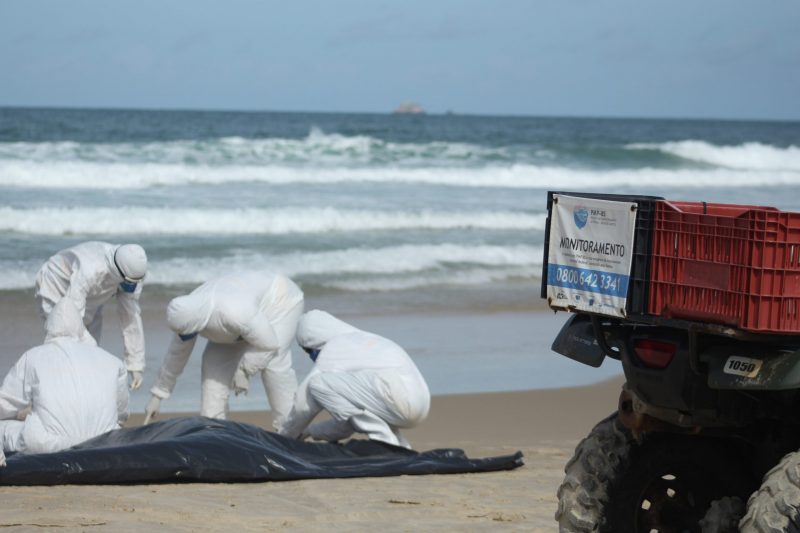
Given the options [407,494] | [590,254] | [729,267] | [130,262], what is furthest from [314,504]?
[729,267]

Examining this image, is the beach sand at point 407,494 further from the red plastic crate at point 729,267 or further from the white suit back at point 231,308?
the red plastic crate at point 729,267

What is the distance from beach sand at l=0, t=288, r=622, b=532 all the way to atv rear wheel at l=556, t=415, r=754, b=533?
48.0 inches

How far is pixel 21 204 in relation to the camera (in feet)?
65.3

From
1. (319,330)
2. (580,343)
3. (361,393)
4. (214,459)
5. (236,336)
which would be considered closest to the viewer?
(580,343)

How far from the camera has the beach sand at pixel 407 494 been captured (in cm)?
534

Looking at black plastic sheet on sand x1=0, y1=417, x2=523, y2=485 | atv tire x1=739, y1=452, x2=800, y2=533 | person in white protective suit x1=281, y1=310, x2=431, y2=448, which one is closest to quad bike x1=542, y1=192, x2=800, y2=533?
atv tire x1=739, y1=452, x2=800, y2=533

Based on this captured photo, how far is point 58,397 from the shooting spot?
639 centimetres

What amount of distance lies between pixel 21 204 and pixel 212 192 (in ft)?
15.5

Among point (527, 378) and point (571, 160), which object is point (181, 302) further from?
point (571, 160)

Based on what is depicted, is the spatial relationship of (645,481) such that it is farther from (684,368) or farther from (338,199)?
(338,199)

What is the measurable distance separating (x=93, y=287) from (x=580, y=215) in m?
4.82

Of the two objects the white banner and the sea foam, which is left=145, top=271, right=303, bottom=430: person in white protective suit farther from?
the sea foam

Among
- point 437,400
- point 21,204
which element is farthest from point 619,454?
point 21,204

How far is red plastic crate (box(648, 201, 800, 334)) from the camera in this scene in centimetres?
343
